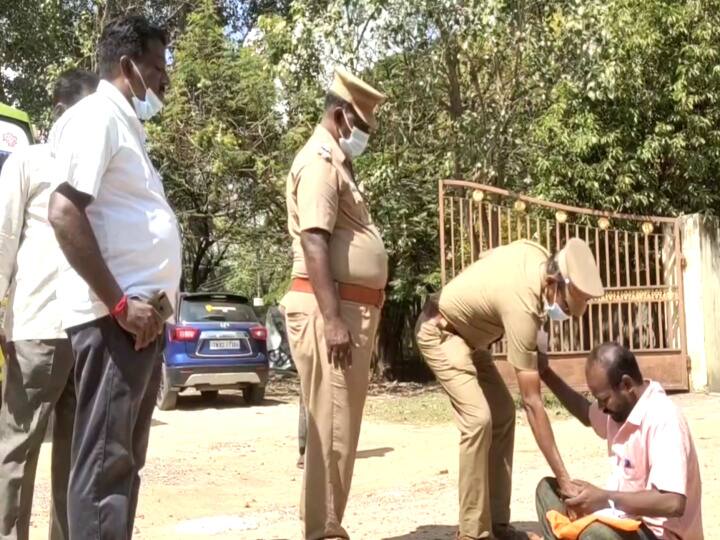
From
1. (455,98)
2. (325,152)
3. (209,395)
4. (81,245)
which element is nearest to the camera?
(81,245)

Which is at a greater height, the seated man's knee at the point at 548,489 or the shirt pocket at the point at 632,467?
the shirt pocket at the point at 632,467

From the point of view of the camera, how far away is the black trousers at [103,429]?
3.06 m

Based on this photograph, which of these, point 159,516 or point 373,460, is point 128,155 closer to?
point 159,516

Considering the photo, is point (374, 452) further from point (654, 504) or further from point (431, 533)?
point (654, 504)

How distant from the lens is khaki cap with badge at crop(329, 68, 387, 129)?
446 cm


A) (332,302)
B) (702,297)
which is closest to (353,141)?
(332,302)

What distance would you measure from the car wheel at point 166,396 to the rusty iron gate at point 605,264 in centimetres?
398

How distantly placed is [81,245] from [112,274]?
0.15 metres

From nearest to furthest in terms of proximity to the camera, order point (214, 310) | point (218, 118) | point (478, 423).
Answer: point (478, 423) < point (214, 310) < point (218, 118)

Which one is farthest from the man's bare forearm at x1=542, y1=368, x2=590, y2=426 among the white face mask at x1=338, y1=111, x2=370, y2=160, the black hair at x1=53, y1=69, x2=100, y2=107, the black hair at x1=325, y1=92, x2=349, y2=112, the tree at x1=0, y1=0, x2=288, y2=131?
the tree at x1=0, y1=0, x2=288, y2=131

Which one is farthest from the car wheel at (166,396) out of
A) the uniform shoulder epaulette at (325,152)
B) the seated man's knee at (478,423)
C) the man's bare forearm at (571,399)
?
the man's bare forearm at (571,399)

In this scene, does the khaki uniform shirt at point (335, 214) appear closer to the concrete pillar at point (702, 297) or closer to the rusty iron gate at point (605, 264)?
the rusty iron gate at point (605, 264)

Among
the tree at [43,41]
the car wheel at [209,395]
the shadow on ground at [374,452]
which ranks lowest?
the shadow on ground at [374,452]

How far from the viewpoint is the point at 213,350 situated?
43.1ft
